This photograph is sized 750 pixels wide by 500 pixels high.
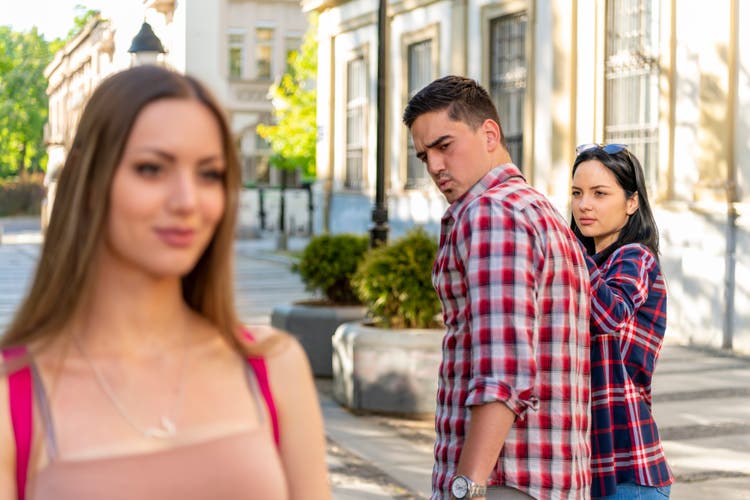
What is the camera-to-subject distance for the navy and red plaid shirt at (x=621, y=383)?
3.38 m

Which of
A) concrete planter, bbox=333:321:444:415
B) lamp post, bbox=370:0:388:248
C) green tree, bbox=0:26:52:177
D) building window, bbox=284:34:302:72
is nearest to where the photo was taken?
concrete planter, bbox=333:321:444:415

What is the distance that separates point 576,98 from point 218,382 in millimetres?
14944

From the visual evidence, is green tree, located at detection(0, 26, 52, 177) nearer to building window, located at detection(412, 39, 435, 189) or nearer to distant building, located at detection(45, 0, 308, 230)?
distant building, located at detection(45, 0, 308, 230)

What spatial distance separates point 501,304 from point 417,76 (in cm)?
1973

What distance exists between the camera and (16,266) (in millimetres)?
30109

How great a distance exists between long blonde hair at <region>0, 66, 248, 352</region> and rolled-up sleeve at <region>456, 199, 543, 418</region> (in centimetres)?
109

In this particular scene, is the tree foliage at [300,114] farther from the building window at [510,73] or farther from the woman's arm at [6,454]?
the woman's arm at [6,454]

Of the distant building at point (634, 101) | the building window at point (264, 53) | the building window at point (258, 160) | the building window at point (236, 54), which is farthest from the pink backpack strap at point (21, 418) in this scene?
the building window at point (258, 160)

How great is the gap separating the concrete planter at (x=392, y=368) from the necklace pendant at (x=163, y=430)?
22.6 feet

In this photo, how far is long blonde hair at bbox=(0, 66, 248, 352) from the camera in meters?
1.88

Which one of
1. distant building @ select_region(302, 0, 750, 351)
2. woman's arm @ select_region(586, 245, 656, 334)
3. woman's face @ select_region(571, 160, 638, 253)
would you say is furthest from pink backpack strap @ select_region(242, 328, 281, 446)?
distant building @ select_region(302, 0, 750, 351)

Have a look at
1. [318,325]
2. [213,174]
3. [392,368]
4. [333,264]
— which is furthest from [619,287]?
[333,264]

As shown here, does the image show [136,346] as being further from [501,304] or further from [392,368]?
[392,368]

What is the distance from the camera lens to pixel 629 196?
371 centimetres
